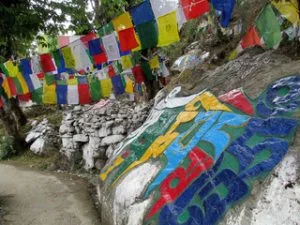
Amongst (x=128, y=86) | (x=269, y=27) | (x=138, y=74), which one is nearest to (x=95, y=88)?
(x=128, y=86)

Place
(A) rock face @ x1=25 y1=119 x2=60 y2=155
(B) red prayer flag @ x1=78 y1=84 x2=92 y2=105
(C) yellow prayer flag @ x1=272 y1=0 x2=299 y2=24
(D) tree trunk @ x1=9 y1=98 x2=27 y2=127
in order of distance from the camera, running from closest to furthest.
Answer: (C) yellow prayer flag @ x1=272 y1=0 x2=299 y2=24
(B) red prayer flag @ x1=78 y1=84 x2=92 y2=105
(A) rock face @ x1=25 y1=119 x2=60 y2=155
(D) tree trunk @ x1=9 y1=98 x2=27 y2=127

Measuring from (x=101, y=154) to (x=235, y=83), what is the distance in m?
4.52

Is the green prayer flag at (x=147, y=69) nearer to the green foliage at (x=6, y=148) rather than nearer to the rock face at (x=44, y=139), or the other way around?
the rock face at (x=44, y=139)

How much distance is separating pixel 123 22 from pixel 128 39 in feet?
1.13

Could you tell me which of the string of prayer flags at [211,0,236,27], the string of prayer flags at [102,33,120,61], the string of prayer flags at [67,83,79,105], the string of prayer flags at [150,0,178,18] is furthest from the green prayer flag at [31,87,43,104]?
the string of prayer flags at [211,0,236,27]

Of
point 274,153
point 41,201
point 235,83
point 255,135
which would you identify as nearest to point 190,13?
point 235,83

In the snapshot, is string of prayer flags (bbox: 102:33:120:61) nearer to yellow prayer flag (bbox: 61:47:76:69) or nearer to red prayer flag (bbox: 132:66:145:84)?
yellow prayer flag (bbox: 61:47:76:69)

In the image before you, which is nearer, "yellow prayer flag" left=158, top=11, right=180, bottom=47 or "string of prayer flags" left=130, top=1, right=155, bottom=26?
"yellow prayer flag" left=158, top=11, right=180, bottom=47

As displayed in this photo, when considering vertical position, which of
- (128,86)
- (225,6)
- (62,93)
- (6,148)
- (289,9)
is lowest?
(6,148)

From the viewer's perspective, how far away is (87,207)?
6625 mm

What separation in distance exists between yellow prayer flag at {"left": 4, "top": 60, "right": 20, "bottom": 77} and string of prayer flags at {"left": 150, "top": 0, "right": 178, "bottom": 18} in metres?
5.17

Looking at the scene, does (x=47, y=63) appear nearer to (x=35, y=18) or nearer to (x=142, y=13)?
(x=35, y=18)

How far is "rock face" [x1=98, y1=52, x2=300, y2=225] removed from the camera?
3.17 m

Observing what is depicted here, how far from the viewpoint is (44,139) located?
11.2m
